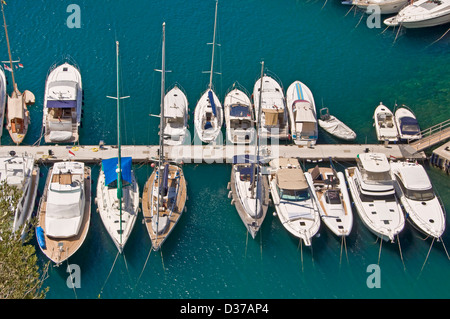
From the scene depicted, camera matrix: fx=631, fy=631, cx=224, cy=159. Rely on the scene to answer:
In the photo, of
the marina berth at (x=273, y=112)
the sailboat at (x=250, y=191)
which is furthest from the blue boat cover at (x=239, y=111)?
the sailboat at (x=250, y=191)

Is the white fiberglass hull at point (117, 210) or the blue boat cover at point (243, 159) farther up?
the blue boat cover at point (243, 159)

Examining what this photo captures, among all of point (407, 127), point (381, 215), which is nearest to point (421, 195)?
point (381, 215)

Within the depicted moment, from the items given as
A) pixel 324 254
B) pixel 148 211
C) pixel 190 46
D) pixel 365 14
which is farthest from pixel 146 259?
pixel 365 14

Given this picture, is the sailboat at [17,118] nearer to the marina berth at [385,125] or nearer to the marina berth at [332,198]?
the marina berth at [332,198]

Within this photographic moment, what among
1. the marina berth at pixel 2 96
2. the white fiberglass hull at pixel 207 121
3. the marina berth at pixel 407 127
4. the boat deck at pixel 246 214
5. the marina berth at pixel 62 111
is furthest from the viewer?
the marina berth at pixel 407 127

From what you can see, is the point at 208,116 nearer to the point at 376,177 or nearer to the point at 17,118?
the point at 376,177
